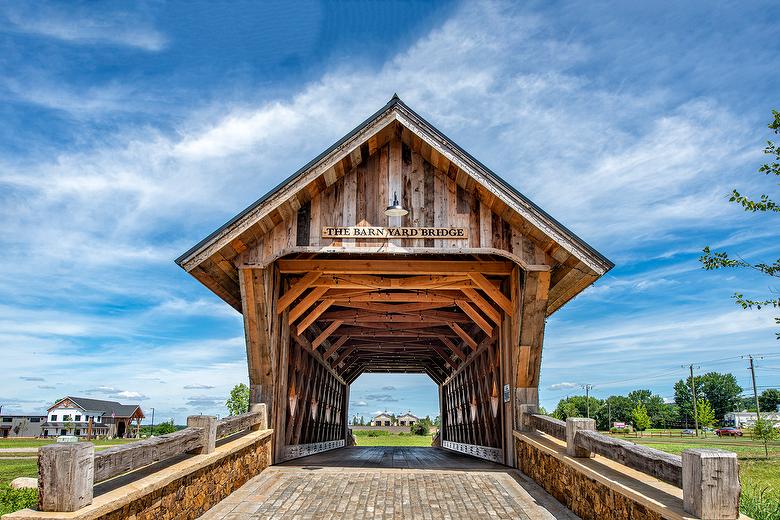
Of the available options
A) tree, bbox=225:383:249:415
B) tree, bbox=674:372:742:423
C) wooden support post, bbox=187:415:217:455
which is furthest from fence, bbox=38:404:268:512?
tree, bbox=674:372:742:423

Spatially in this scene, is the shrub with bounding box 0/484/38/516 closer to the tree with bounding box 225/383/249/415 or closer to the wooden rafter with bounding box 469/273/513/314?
the wooden rafter with bounding box 469/273/513/314

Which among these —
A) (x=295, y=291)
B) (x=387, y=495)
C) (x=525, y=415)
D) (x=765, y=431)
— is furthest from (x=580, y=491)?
(x=765, y=431)

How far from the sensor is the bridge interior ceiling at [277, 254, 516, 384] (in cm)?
1084

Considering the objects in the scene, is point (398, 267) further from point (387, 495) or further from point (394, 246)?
point (387, 495)

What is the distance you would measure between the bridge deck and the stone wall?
0.49 ft

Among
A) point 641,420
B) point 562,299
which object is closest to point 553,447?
point 562,299

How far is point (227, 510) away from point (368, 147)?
220 inches

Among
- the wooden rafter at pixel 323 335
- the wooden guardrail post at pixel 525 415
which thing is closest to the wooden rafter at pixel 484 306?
the wooden guardrail post at pixel 525 415

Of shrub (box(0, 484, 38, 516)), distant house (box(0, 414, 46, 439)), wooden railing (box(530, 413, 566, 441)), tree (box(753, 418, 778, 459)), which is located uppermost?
wooden railing (box(530, 413, 566, 441))

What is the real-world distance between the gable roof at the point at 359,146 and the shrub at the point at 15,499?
18.9 ft

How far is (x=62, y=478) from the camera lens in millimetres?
4109

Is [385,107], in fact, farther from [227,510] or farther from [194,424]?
[227,510]

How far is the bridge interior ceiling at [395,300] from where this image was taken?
1084 centimetres

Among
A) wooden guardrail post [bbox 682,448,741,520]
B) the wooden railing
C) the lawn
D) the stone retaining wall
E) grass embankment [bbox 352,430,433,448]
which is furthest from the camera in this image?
grass embankment [bbox 352,430,433,448]
